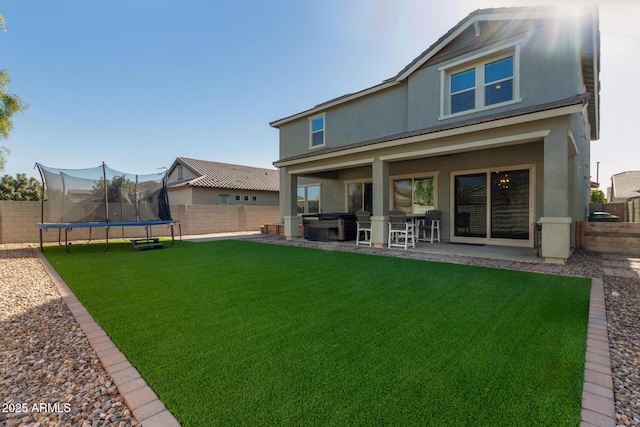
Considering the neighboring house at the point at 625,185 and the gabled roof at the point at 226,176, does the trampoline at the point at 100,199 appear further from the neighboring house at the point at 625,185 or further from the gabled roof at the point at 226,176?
the neighboring house at the point at 625,185

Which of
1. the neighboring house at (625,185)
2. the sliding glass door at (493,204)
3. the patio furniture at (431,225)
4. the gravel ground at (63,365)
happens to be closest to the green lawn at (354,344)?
the gravel ground at (63,365)

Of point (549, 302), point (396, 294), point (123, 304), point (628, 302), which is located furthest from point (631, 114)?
point (123, 304)

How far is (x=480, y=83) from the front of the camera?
7.85 m

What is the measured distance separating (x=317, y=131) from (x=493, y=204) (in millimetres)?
7279

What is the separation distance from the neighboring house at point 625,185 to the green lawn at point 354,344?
28303mm

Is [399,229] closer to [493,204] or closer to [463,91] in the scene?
[493,204]

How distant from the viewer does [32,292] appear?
4.26 m

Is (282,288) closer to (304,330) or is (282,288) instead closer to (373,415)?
(304,330)

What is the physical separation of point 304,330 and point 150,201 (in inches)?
370

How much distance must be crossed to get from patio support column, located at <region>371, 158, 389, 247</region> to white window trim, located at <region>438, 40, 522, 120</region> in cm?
232

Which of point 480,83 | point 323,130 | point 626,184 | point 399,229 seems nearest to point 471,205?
point 399,229

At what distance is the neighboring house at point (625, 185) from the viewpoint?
23.4 metres

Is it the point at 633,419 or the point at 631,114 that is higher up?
the point at 631,114

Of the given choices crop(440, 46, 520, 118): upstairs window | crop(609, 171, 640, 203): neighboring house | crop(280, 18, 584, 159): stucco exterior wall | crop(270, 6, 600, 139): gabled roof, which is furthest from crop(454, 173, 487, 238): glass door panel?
crop(609, 171, 640, 203): neighboring house
